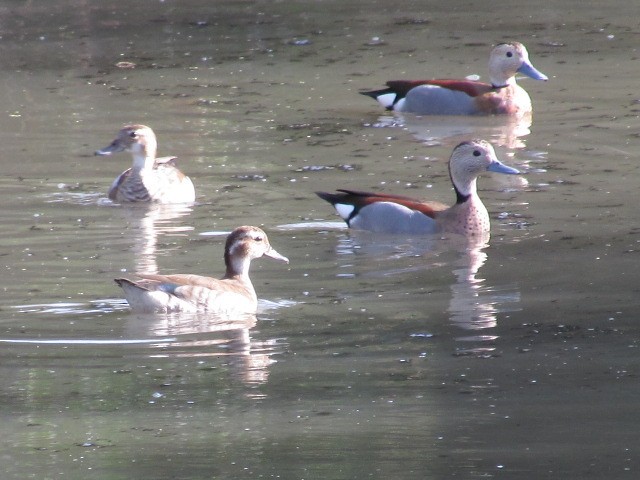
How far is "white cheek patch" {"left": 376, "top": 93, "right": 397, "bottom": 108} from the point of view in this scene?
53.5ft

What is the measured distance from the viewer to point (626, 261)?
32.7ft

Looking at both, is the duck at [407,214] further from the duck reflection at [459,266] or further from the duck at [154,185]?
the duck at [154,185]

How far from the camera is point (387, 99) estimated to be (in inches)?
643

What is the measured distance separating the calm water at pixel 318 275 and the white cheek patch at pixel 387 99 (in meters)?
0.28

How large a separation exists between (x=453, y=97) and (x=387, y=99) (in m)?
0.73

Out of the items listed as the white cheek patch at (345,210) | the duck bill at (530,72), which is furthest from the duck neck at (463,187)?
the duck bill at (530,72)

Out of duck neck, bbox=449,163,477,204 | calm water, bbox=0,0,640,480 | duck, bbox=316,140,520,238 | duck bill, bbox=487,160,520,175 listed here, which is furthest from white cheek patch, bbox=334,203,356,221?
duck bill, bbox=487,160,520,175

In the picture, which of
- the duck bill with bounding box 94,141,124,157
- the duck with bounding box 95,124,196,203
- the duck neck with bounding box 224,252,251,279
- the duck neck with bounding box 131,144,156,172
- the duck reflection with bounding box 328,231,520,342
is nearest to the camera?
the duck reflection with bounding box 328,231,520,342

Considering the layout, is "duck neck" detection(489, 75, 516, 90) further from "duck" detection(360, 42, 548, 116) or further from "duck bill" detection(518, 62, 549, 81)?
"duck bill" detection(518, 62, 549, 81)

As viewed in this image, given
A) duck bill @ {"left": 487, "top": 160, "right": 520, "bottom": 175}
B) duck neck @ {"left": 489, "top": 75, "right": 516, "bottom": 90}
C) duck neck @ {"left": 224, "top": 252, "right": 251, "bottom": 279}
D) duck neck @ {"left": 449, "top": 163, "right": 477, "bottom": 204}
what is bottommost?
duck neck @ {"left": 224, "top": 252, "right": 251, "bottom": 279}

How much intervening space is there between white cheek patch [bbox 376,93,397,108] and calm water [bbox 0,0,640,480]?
0.28 m

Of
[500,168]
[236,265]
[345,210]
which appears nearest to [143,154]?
[345,210]

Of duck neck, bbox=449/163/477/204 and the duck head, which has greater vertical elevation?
the duck head

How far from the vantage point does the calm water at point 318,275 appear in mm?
6562
